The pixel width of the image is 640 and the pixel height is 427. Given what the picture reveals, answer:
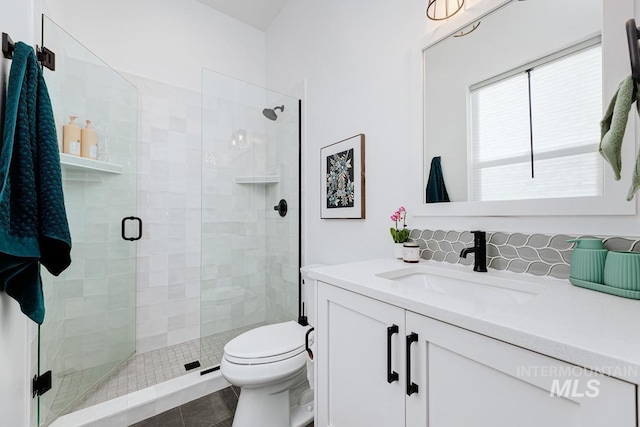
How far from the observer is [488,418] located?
1.81 ft

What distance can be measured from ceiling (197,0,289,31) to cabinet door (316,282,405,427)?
8.09ft

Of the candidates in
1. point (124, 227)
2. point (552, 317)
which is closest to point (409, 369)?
point (552, 317)

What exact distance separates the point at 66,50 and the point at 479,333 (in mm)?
2253

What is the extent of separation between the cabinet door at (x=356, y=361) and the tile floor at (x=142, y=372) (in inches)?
47.8

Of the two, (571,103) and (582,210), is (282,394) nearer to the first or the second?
(582,210)

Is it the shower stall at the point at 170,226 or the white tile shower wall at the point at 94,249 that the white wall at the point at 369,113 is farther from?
the white tile shower wall at the point at 94,249

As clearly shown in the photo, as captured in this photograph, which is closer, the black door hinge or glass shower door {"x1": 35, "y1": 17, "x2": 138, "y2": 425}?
the black door hinge

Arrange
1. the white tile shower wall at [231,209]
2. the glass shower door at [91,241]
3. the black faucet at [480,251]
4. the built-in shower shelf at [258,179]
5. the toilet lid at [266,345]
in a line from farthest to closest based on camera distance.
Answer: the built-in shower shelf at [258,179], the white tile shower wall at [231,209], the glass shower door at [91,241], the toilet lid at [266,345], the black faucet at [480,251]

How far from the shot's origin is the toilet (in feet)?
4.02

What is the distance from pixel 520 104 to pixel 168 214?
7.54ft

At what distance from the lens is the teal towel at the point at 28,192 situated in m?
0.81

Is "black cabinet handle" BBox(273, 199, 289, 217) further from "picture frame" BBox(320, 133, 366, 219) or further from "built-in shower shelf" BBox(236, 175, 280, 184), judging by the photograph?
"picture frame" BBox(320, 133, 366, 219)

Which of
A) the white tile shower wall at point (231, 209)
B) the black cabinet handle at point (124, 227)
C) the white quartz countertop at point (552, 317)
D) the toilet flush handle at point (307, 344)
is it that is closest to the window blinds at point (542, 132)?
the white quartz countertop at point (552, 317)

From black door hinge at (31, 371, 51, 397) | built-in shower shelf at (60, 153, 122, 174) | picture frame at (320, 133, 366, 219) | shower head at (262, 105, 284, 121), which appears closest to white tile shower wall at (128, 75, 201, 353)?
built-in shower shelf at (60, 153, 122, 174)
